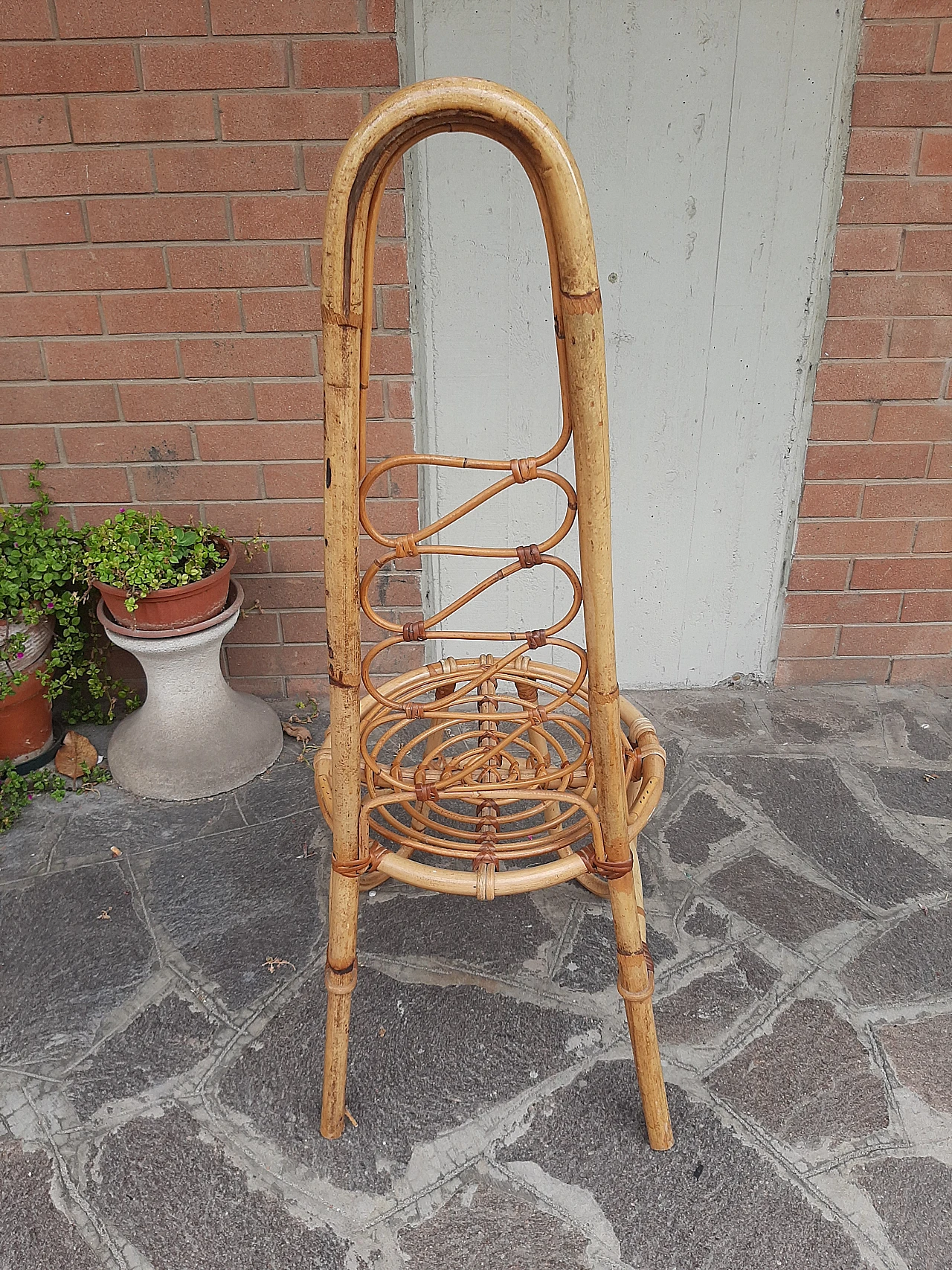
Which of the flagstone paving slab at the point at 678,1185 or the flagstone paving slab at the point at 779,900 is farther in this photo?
the flagstone paving slab at the point at 779,900

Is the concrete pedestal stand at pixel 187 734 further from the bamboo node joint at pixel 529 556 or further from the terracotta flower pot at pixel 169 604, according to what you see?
the bamboo node joint at pixel 529 556

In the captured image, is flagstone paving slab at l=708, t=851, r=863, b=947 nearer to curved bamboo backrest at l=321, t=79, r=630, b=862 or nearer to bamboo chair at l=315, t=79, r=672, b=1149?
bamboo chair at l=315, t=79, r=672, b=1149

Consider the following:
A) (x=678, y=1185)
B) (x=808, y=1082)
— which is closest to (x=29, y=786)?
(x=678, y=1185)

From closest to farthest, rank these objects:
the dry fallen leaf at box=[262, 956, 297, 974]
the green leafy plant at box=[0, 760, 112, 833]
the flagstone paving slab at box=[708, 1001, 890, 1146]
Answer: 1. the flagstone paving slab at box=[708, 1001, 890, 1146]
2. the dry fallen leaf at box=[262, 956, 297, 974]
3. the green leafy plant at box=[0, 760, 112, 833]

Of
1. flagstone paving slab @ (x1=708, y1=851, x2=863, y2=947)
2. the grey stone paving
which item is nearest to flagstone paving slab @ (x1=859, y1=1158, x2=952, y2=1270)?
the grey stone paving

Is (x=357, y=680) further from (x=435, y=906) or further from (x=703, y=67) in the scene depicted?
(x=703, y=67)

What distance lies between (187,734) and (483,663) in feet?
3.34

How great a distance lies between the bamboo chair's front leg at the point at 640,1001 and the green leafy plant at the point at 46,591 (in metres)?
1.62

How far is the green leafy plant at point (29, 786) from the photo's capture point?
7.86 feet

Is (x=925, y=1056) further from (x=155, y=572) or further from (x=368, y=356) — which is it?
(x=155, y=572)

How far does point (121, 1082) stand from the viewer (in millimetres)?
1727

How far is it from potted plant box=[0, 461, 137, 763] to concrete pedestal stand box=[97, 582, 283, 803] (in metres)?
0.13

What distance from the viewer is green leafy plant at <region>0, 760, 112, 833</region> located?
239cm

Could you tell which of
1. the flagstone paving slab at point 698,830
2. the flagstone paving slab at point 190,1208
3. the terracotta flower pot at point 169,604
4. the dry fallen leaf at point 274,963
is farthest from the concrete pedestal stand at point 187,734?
Answer: the flagstone paving slab at point 698,830
